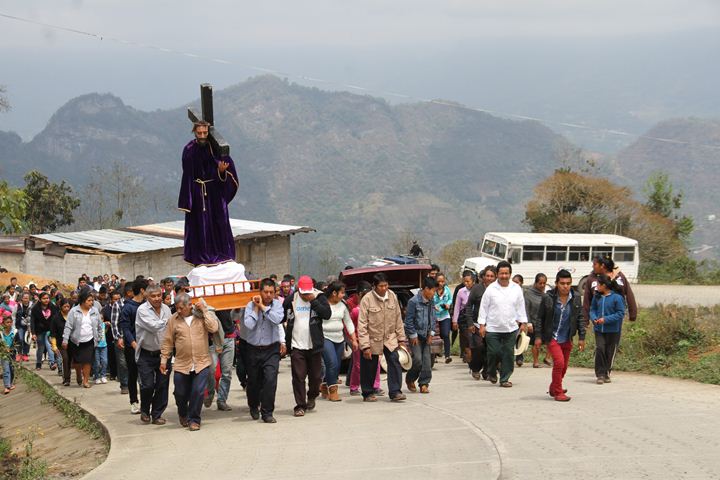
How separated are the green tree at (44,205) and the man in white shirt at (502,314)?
50.3m

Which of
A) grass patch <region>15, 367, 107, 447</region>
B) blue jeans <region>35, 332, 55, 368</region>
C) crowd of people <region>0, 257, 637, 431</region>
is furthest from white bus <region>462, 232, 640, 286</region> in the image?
crowd of people <region>0, 257, 637, 431</region>

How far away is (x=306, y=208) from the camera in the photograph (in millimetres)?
191375

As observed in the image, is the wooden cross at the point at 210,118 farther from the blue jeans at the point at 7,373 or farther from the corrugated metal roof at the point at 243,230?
the corrugated metal roof at the point at 243,230

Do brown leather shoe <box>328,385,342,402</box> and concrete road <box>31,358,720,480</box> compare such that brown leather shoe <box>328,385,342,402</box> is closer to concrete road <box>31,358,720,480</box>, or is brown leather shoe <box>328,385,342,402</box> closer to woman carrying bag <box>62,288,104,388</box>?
concrete road <box>31,358,720,480</box>

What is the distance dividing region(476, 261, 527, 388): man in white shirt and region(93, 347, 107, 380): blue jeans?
6618 millimetres

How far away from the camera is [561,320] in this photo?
539 inches

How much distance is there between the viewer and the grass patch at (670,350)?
15766 mm

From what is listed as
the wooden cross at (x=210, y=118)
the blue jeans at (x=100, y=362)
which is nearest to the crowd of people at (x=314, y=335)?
the blue jeans at (x=100, y=362)

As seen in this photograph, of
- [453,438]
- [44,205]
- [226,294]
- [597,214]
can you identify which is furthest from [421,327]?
[44,205]

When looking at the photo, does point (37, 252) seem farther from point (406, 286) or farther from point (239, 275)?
point (239, 275)

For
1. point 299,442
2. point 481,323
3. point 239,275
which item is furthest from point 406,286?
point 299,442

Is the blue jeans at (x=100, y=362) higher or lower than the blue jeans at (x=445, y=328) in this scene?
lower

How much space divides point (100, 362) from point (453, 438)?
8.16m

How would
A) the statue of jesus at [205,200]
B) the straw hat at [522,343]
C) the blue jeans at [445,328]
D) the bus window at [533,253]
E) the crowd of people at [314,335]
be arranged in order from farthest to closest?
the bus window at [533,253] → the blue jeans at [445,328] → the straw hat at [522,343] → the statue of jesus at [205,200] → the crowd of people at [314,335]
